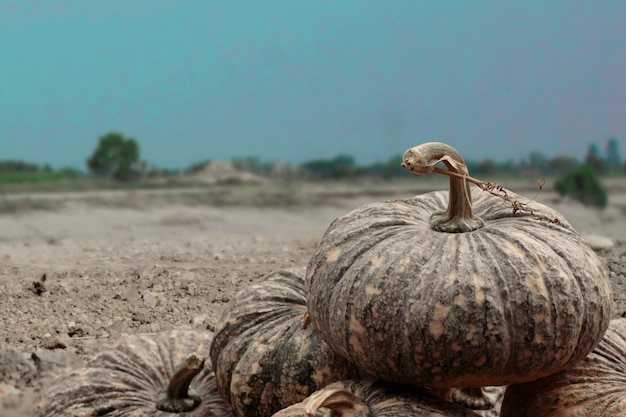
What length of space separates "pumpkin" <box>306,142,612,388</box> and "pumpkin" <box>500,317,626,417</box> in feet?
0.63

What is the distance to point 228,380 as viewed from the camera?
3.24m

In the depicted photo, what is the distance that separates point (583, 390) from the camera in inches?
106

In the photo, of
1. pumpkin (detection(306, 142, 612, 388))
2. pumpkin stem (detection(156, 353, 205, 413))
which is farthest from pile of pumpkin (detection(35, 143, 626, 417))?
pumpkin stem (detection(156, 353, 205, 413))

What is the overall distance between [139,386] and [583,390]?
1988 millimetres

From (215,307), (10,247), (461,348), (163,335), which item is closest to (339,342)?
(461,348)

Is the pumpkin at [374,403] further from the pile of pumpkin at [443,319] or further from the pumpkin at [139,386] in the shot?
the pumpkin at [139,386]

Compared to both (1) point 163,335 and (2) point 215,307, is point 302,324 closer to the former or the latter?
(1) point 163,335

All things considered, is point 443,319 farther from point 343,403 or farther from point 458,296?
point 343,403

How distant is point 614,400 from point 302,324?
1.23 m

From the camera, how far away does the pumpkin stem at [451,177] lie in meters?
2.56

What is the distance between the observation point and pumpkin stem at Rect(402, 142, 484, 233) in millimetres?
2559

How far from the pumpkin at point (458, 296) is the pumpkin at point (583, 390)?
19 cm

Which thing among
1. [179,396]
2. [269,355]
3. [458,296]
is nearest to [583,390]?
[458,296]

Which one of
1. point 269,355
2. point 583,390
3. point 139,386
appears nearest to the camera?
point 583,390
